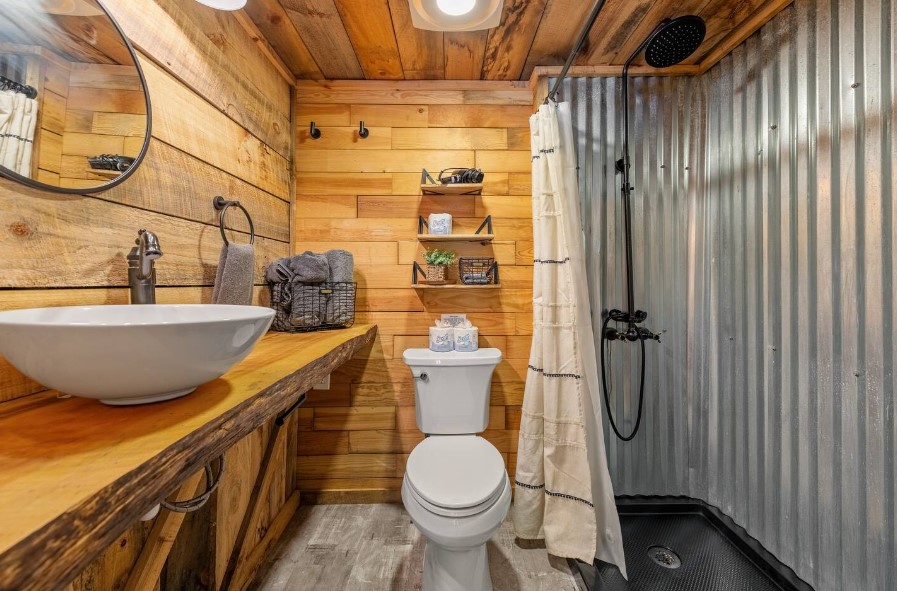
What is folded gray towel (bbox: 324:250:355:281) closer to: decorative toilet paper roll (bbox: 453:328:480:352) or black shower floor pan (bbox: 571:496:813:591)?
decorative toilet paper roll (bbox: 453:328:480:352)

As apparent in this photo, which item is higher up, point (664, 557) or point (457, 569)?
point (457, 569)

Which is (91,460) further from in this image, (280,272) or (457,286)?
(457,286)

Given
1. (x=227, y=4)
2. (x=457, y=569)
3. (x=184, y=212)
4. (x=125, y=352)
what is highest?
(x=227, y=4)

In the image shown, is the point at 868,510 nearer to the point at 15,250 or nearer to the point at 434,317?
the point at 434,317

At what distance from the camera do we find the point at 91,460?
0.47 meters

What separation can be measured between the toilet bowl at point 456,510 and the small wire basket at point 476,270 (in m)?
0.82

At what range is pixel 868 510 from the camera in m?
1.07

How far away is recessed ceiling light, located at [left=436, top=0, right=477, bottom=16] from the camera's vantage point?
124 centimetres

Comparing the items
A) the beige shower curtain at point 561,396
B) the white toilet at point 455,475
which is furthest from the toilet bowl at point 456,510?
the beige shower curtain at point 561,396

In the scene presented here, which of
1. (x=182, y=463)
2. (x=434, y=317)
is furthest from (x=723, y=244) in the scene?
(x=182, y=463)

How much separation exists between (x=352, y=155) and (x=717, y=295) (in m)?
1.92

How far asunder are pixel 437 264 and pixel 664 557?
1591 mm

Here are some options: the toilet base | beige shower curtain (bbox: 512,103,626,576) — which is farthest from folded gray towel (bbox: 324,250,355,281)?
the toilet base

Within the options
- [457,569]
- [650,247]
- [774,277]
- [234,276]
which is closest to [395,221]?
[234,276]
